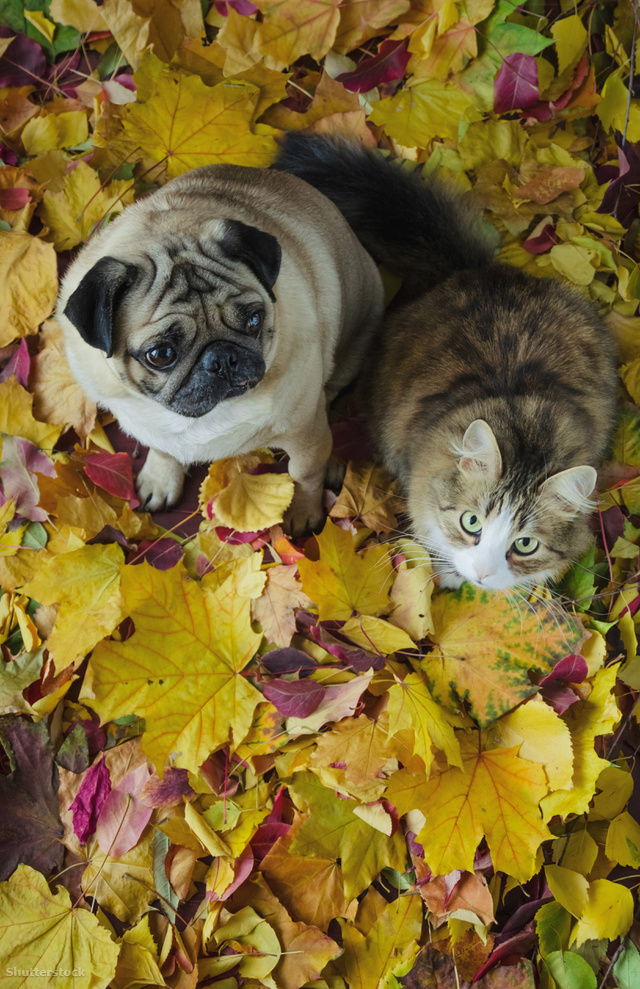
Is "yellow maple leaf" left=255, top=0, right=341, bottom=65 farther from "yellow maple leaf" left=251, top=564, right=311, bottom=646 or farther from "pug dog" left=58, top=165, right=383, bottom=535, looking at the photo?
"yellow maple leaf" left=251, top=564, right=311, bottom=646

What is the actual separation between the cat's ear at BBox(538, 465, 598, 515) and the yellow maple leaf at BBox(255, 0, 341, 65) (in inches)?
83.1

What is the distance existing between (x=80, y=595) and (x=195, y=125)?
1893 millimetres

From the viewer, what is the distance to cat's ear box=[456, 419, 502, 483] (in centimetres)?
199

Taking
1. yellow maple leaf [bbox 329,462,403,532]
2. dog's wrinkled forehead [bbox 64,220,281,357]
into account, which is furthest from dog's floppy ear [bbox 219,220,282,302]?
yellow maple leaf [bbox 329,462,403,532]

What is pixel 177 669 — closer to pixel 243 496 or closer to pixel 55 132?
pixel 243 496

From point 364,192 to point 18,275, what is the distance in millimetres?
1401

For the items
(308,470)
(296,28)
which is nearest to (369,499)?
(308,470)

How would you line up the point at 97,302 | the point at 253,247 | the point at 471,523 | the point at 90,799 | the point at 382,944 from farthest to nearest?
the point at 90,799 < the point at 382,944 < the point at 471,523 < the point at 253,247 < the point at 97,302

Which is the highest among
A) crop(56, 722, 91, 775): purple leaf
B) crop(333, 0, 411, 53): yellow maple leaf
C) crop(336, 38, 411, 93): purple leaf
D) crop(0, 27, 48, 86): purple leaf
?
crop(333, 0, 411, 53): yellow maple leaf

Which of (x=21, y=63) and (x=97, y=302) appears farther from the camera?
(x=21, y=63)

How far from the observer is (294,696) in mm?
2426

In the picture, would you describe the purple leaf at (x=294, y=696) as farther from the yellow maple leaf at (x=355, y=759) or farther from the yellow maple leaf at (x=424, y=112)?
the yellow maple leaf at (x=424, y=112)

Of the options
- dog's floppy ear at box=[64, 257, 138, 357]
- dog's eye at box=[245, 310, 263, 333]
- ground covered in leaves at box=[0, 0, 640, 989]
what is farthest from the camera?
ground covered in leaves at box=[0, 0, 640, 989]

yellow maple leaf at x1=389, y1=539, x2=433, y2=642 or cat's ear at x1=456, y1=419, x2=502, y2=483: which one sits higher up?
cat's ear at x1=456, y1=419, x2=502, y2=483
